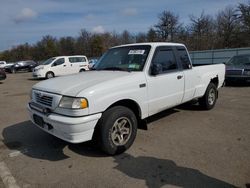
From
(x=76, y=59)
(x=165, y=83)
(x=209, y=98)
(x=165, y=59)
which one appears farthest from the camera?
(x=76, y=59)

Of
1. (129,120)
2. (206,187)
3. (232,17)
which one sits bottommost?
(206,187)

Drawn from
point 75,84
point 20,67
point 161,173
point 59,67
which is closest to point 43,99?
point 75,84

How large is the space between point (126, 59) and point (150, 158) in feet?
6.85

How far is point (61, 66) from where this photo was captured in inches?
790

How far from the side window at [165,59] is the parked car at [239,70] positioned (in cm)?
743

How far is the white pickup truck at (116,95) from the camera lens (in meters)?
3.87

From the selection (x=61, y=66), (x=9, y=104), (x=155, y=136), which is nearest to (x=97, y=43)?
(x=61, y=66)

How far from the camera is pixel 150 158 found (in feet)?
13.7

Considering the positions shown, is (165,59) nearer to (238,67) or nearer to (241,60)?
(238,67)

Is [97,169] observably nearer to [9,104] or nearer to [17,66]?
[9,104]

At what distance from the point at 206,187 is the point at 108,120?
1.67 m

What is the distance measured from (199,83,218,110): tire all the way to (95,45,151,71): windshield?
257cm

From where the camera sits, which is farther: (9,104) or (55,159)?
(9,104)

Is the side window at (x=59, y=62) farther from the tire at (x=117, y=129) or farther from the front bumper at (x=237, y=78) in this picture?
the tire at (x=117, y=129)
